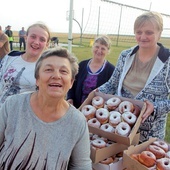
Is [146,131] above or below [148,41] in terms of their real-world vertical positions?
below

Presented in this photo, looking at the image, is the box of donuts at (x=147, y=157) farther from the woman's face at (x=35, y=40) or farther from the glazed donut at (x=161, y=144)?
the woman's face at (x=35, y=40)

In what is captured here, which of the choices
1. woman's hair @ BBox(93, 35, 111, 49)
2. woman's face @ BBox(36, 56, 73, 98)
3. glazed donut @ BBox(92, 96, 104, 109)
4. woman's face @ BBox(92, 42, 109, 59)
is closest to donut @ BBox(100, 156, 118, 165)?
glazed donut @ BBox(92, 96, 104, 109)

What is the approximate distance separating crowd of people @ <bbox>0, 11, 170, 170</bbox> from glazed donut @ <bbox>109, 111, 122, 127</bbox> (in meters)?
0.21

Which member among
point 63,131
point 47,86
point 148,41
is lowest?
point 63,131

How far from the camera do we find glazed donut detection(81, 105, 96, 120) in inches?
82.0

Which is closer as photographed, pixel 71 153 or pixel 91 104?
pixel 71 153

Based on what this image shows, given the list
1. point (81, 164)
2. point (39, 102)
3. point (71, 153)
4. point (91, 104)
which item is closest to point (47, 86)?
point (39, 102)

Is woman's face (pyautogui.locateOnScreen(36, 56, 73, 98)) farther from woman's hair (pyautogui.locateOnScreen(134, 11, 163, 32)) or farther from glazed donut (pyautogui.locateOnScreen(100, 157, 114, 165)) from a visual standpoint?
woman's hair (pyautogui.locateOnScreen(134, 11, 163, 32))

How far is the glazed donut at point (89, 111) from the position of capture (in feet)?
6.83

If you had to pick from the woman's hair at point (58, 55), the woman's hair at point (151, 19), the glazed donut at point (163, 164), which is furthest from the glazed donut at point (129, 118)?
the woman's hair at point (151, 19)

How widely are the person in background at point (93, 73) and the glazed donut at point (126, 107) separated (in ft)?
3.15

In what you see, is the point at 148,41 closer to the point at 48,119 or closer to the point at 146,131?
the point at 146,131

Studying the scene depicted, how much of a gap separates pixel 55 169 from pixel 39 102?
1.47ft

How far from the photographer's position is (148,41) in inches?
84.7
